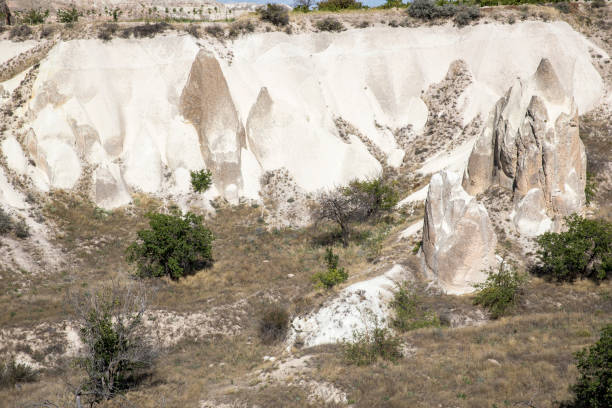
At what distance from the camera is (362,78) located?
49.6 metres

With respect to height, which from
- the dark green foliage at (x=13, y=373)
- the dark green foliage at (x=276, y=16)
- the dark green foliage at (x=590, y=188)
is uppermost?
the dark green foliage at (x=276, y=16)

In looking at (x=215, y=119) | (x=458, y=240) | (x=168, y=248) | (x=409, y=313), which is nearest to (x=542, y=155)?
(x=458, y=240)

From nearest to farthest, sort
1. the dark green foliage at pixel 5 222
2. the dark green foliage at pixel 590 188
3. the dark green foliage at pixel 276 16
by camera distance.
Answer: the dark green foliage at pixel 590 188 → the dark green foliage at pixel 5 222 → the dark green foliage at pixel 276 16

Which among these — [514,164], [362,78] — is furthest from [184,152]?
[514,164]

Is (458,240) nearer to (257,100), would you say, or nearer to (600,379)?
(600,379)

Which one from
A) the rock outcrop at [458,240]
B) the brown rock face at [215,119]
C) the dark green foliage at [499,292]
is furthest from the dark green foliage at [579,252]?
the brown rock face at [215,119]

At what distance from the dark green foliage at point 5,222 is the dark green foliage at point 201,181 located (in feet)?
42.3

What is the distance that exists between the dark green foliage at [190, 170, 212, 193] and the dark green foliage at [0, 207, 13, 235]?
507 inches

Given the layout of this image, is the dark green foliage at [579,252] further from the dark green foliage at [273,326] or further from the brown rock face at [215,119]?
the brown rock face at [215,119]

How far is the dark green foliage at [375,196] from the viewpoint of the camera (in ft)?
118

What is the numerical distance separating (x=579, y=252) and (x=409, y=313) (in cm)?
892

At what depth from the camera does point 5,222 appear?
1220 inches

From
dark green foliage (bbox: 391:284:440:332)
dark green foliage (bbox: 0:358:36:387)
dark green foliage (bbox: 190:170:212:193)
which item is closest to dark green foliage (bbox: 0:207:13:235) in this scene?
dark green foliage (bbox: 190:170:212:193)

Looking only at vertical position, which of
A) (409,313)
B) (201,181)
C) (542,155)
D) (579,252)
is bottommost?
(409,313)
